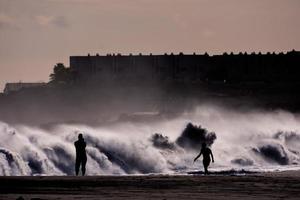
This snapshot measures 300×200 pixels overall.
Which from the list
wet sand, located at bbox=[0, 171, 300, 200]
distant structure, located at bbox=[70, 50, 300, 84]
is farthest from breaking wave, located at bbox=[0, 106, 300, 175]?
distant structure, located at bbox=[70, 50, 300, 84]

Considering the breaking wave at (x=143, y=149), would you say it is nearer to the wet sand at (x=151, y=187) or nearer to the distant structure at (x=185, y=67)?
the wet sand at (x=151, y=187)

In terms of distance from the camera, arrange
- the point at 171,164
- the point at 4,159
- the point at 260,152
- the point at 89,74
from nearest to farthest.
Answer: the point at 4,159, the point at 171,164, the point at 260,152, the point at 89,74

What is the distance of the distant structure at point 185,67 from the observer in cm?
18062

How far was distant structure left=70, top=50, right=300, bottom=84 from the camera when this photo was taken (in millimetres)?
180625

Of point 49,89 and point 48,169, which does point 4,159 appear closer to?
point 48,169

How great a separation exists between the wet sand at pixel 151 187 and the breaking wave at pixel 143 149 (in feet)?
27.4

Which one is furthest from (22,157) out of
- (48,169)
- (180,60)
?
(180,60)

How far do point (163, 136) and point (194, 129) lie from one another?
4.59 metres

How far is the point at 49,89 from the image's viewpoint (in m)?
175

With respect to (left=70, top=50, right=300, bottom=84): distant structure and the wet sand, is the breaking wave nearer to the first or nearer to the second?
the wet sand

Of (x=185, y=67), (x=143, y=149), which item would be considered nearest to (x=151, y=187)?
(x=143, y=149)

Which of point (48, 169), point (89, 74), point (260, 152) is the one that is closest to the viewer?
point (48, 169)

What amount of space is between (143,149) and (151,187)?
22.6 metres

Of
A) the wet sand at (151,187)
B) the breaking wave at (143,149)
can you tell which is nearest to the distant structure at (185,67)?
the breaking wave at (143,149)
